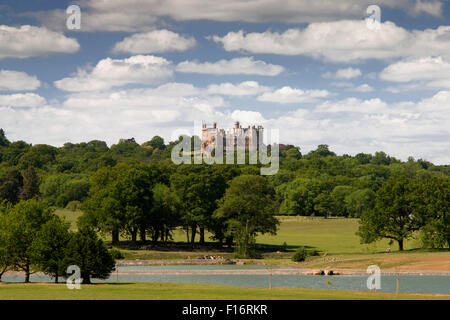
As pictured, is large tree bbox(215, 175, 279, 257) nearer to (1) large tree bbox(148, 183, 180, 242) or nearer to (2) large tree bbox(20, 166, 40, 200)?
(1) large tree bbox(148, 183, 180, 242)

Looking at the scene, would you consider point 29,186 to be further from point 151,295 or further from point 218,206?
point 151,295

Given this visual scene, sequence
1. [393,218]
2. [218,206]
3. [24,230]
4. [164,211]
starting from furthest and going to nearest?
[218,206] → [164,211] → [393,218] → [24,230]

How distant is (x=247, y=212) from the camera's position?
101188mm

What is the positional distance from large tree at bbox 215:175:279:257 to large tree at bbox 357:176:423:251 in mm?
15153

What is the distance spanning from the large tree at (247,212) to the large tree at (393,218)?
15.2m

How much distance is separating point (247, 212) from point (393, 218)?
2266 cm

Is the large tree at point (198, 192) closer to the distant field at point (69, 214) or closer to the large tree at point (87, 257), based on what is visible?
the distant field at point (69, 214)

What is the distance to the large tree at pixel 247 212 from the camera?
99.5m

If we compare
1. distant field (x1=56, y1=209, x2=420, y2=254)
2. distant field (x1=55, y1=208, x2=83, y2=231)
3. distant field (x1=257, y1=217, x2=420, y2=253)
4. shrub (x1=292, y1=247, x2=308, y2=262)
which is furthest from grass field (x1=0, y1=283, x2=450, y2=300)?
distant field (x1=55, y1=208, x2=83, y2=231)

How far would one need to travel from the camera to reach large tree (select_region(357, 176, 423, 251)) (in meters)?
92.1

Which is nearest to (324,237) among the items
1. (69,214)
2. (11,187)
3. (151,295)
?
(69,214)

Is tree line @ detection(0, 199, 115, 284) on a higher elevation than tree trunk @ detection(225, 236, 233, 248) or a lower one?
higher

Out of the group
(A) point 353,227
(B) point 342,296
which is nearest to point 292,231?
(A) point 353,227

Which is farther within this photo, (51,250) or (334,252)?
(334,252)
